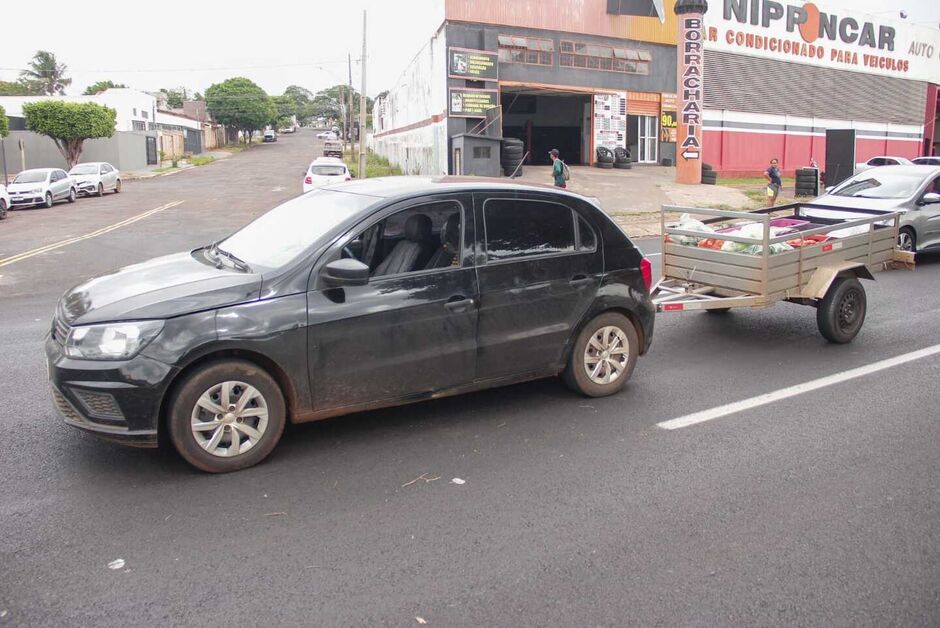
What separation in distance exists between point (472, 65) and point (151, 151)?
3361 cm

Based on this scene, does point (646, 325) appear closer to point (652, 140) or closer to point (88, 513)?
point (88, 513)

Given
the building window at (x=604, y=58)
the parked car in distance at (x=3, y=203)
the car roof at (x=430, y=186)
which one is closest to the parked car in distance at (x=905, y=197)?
the car roof at (x=430, y=186)

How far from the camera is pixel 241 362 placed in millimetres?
4645

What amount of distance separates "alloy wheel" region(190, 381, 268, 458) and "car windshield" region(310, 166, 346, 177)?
23077 millimetres

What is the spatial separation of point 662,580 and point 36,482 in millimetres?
3559

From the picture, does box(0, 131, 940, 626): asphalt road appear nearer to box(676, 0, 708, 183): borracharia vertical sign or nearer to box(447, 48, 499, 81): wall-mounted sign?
box(676, 0, 708, 183): borracharia vertical sign

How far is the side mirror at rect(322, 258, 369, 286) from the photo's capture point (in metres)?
4.83

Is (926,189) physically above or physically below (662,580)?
above

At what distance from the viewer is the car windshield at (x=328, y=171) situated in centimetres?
2705

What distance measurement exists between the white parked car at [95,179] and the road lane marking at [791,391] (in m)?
30.8

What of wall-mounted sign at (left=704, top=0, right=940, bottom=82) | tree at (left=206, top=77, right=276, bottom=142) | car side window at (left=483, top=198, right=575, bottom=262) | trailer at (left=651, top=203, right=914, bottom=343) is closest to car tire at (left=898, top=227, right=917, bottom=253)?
trailer at (left=651, top=203, right=914, bottom=343)

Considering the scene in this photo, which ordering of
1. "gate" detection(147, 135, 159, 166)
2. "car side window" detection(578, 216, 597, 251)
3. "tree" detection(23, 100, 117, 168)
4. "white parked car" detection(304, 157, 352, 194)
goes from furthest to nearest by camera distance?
"gate" detection(147, 135, 159, 166)
"tree" detection(23, 100, 117, 168)
"white parked car" detection(304, 157, 352, 194)
"car side window" detection(578, 216, 597, 251)

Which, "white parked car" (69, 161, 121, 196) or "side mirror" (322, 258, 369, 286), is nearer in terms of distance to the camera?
"side mirror" (322, 258, 369, 286)

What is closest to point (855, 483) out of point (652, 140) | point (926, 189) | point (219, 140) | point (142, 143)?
point (926, 189)
